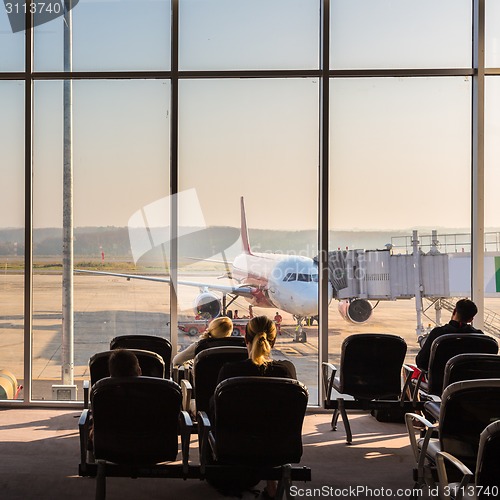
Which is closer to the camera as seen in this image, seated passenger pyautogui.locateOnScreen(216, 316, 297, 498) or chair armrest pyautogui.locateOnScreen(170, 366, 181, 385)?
seated passenger pyautogui.locateOnScreen(216, 316, 297, 498)

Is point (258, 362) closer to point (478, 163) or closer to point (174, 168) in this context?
point (174, 168)

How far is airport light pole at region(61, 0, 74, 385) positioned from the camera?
666 cm

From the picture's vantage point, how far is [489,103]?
21.8ft

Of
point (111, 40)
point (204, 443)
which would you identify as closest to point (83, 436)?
point (204, 443)

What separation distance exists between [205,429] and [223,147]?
3.90 metres

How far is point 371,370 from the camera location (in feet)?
16.8

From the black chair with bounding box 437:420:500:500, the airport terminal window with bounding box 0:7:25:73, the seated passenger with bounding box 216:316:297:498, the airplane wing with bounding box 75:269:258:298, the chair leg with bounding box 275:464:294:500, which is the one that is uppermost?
the airport terminal window with bounding box 0:7:25:73

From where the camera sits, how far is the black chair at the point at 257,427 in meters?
3.14

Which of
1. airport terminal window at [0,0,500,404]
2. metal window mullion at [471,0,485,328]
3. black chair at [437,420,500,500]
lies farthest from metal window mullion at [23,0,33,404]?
black chair at [437,420,500,500]

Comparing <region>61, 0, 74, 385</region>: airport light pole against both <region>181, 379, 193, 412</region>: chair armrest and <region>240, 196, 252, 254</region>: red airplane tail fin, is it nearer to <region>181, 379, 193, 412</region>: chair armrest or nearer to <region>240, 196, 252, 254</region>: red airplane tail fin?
<region>240, 196, 252, 254</region>: red airplane tail fin

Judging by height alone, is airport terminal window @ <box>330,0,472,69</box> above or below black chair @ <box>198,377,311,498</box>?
above

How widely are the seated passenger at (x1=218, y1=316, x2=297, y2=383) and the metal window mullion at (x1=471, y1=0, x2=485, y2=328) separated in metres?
3.44

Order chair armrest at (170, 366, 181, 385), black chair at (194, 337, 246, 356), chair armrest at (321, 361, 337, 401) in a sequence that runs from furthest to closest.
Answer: chair armrest at (321, 361, 337, 401) → chair armrest at (170, 366, 181, 385) → black chair at (194, 337, 246, 356)

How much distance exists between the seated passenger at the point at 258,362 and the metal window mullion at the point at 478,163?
344 cm
